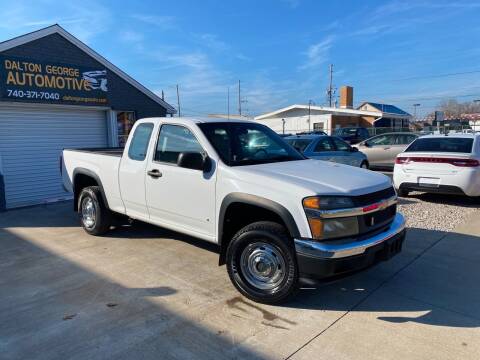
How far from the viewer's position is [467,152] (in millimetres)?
8258

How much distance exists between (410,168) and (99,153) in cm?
640

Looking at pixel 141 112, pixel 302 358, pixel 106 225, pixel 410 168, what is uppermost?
pixel 141 112


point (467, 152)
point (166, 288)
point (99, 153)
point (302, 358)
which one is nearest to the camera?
point (302, 358)

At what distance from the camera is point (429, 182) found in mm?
8445

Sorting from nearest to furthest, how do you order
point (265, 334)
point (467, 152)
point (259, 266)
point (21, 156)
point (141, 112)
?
1. point (265, 334)
2. point (259, 266)
3. point (467, 152)
4. point (21, 156)
5. point (141, 112)

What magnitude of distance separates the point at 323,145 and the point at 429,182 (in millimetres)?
2927

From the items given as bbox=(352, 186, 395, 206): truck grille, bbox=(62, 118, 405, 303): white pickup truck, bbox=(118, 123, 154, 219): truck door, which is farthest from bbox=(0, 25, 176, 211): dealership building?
bbox=(352, 186, 395, 206): truck grille

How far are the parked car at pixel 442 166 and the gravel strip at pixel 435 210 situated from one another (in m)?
0.35

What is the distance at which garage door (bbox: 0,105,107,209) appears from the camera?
976 centimetres

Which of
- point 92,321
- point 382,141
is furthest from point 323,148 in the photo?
point 92,321

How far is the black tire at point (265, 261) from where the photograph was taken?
12.4ft

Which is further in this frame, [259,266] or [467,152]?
[467,152]

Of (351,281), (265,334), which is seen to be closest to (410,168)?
(351,281)

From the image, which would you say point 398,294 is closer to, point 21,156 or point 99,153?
point 99,153
